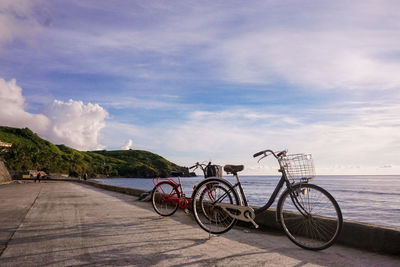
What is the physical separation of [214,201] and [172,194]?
183 centimetres

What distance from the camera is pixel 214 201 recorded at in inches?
205

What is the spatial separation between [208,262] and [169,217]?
11.9 ft

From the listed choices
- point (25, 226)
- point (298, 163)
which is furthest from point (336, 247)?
point (25, 226)

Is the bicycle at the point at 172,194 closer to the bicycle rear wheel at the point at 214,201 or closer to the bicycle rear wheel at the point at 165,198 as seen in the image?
the bicycle rear wheel at the point at 165,198

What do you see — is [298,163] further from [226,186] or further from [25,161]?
[25,161]

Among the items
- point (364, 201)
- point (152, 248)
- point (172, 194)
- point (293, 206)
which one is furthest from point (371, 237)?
point (364, 201)

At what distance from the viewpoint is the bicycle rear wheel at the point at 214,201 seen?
198 inches

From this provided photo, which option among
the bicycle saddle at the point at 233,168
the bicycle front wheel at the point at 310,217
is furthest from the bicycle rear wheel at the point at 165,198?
the bicycle front wheel at the point at 310,217

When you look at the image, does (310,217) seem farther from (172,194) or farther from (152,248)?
(172,194)

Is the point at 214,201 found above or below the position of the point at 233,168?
below

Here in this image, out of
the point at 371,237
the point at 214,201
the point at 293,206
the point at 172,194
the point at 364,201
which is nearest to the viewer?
the point at 371,237

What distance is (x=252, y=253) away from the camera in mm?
3969

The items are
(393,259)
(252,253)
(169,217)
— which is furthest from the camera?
(169,217)

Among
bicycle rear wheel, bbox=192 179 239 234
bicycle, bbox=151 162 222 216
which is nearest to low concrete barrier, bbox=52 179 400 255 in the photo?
bicycle rear wheel, bbox=192 179 239 234
